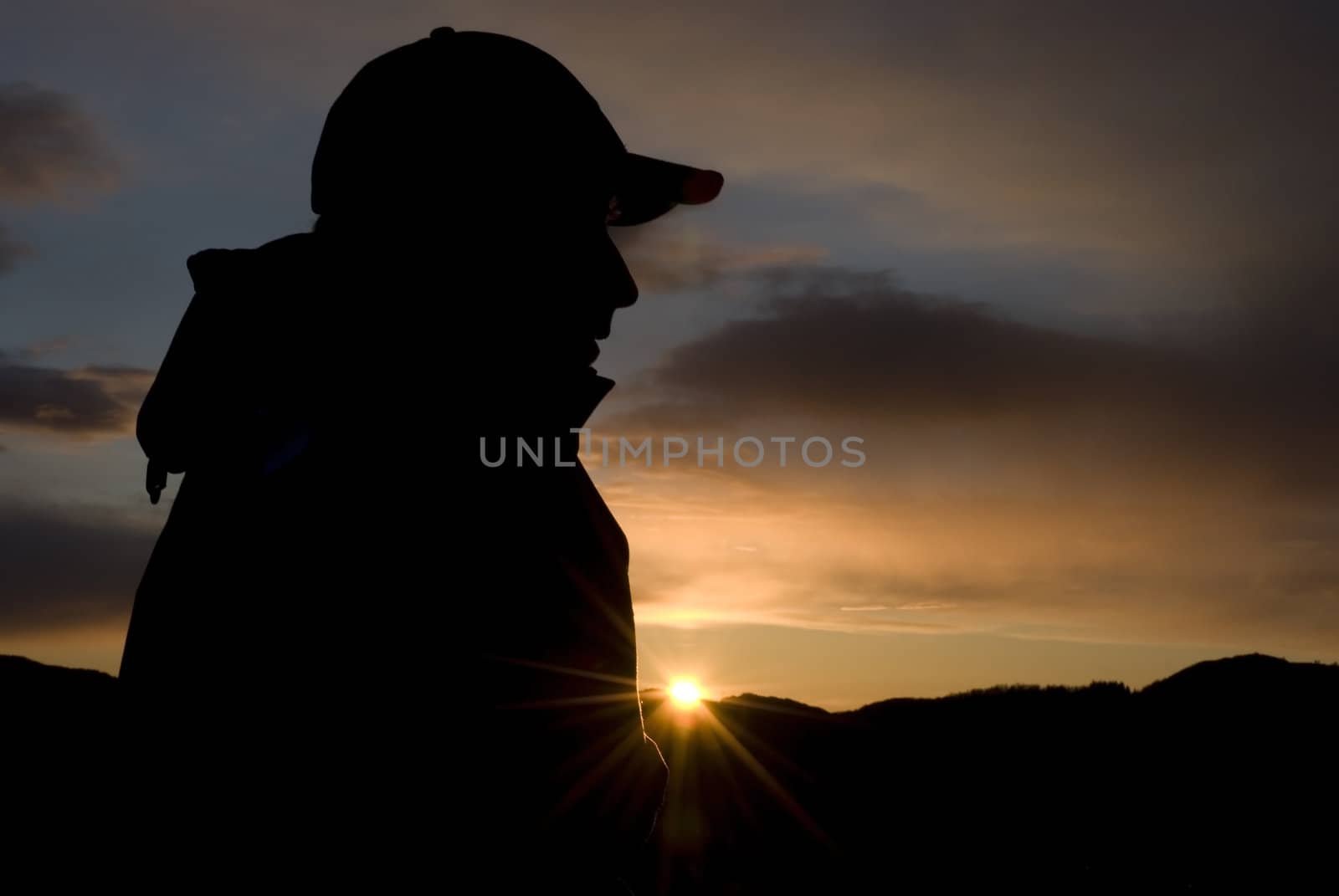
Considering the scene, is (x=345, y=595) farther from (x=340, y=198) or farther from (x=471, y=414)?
(x=340, y=198)

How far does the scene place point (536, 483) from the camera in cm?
212

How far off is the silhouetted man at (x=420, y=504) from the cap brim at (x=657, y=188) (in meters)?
0.36

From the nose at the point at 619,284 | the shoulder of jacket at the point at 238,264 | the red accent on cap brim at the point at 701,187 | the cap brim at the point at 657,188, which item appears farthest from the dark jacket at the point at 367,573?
the red accent on cap brim at the point at 701,187

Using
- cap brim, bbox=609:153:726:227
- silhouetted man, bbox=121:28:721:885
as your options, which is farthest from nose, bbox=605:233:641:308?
cap brim, bbox=609:153:726:227

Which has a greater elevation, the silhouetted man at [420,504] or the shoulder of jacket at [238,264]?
the shoulder of jacket at [238,264]

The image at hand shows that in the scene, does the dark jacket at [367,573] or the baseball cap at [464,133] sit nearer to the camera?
the dark jacket at [367,573]

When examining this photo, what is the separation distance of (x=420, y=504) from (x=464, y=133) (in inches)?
29.0

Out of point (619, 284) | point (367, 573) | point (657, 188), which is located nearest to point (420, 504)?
point (367, 573)

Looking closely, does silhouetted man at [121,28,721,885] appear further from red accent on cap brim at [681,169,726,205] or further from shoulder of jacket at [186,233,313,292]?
red accent on cap brim at [681,169,726,205]

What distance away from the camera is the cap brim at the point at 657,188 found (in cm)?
271

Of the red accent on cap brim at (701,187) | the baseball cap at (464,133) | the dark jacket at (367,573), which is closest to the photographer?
the dark jacket at (367,573)

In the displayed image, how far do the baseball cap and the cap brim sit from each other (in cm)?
27

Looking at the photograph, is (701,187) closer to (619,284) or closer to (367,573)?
(619,284)

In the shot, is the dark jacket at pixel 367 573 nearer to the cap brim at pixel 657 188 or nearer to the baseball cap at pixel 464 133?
the baseball cap at pixel 464 133
